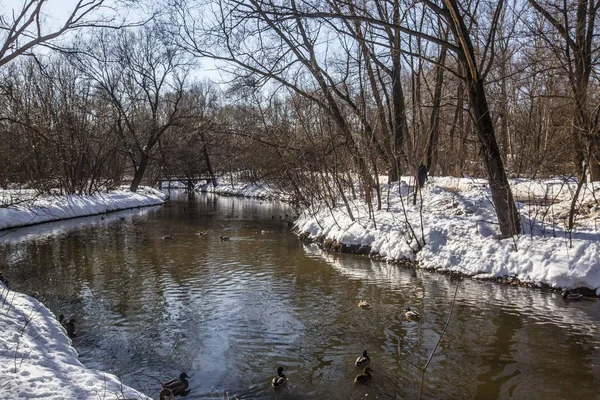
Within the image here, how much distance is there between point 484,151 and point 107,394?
10605 millimetres

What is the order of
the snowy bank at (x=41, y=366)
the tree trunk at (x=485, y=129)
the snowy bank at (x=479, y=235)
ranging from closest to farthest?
1. the snowy bank at (x=41, y=366)
2. the snowy bank at (x=479, y=235)
3. the tree trunk at (x=485, y=129)

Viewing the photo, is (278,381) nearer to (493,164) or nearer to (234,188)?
(493,164)

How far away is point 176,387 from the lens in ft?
19.5

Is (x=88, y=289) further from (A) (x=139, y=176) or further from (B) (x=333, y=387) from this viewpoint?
(A) (x=139, y=176)

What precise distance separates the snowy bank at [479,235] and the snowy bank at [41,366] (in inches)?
370

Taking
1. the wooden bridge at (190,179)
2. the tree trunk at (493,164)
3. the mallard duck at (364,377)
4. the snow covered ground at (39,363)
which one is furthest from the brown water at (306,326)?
the wooden bridge at (190,179)

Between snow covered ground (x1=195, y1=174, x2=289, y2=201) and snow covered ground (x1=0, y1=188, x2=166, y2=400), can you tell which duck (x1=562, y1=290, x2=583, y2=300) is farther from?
snow covered ground (x1=195, y1=174, x2=289, y2=201)

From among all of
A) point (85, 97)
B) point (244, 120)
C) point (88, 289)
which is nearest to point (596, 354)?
point (88, 289)

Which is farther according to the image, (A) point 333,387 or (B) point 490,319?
(B) point 490,319

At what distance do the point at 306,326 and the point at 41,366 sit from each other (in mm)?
4424

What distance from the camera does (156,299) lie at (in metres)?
10.4

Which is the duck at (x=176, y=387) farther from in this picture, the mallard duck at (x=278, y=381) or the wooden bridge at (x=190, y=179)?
the wooden bridge at (x=190, y=179)

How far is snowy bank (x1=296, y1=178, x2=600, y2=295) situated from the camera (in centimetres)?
1108

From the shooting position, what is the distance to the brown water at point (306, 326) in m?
6.40
